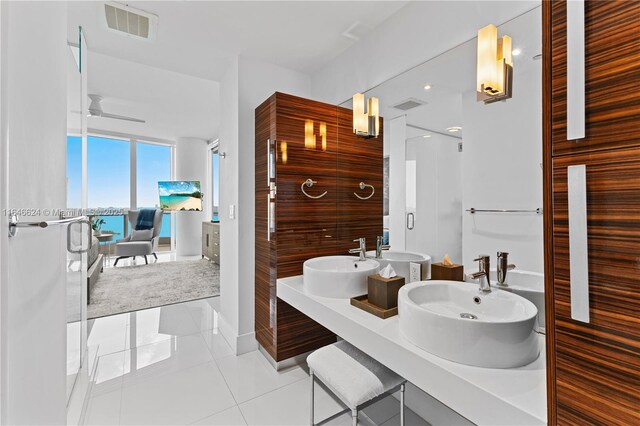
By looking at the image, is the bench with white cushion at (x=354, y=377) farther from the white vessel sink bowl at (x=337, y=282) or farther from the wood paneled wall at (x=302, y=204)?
the wood paneled wall at (x=302, y=204)

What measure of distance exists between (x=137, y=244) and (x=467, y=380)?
605cm

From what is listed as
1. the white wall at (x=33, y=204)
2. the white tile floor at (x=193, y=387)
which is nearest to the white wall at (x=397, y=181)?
the white tile floor at (x=193, y=387)

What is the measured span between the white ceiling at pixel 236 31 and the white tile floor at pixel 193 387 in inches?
99.6

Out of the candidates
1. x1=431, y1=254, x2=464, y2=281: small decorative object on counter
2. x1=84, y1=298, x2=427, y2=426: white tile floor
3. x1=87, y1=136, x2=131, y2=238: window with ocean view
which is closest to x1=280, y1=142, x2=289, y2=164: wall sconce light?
x1=431, y1=254, x2=464, y2=281: small decorative object on counter

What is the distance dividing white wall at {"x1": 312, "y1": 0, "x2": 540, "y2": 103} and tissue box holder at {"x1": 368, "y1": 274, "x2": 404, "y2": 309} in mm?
1319

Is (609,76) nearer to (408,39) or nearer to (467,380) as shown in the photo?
(467,380)

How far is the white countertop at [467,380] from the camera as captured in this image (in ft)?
2.52

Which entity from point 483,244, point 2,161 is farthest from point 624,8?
point 2,161

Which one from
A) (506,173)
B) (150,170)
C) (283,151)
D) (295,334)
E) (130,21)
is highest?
(130,21)

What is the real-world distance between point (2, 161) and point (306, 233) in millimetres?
1693

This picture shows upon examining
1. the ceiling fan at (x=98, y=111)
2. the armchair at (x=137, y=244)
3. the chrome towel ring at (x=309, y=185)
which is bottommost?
the armchair at (x=137, y=244)

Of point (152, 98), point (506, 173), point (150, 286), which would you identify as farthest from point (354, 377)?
point (152, 98)

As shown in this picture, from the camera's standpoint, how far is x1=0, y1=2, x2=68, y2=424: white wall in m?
0.74

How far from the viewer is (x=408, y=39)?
1821mm
